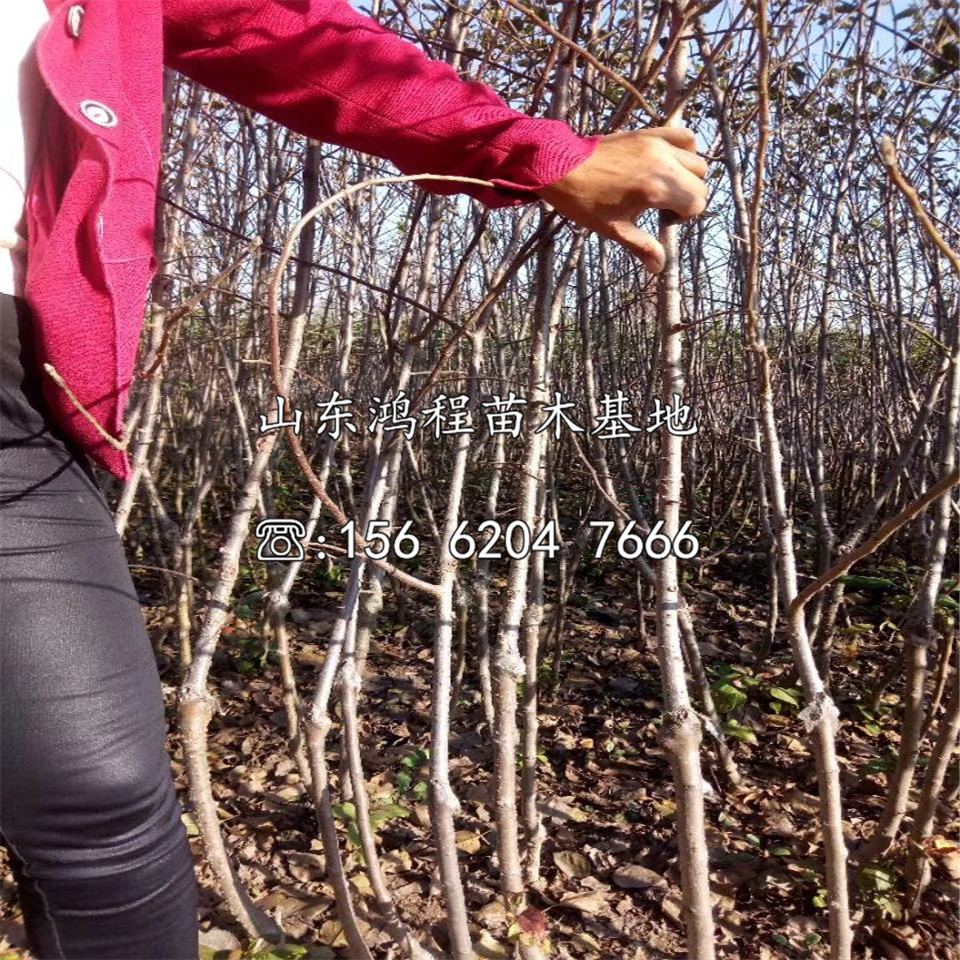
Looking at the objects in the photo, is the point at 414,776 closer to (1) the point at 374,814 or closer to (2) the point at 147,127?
(1) the point at 374,814

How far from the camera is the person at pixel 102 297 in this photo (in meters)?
0.83

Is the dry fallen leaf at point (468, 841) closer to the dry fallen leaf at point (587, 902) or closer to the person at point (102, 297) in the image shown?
the dry fallen leaf at point (587, 902)

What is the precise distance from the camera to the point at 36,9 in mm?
839

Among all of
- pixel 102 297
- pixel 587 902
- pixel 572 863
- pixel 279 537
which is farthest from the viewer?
pixel 572 863

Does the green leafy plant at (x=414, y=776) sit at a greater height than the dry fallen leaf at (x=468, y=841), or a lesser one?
greater

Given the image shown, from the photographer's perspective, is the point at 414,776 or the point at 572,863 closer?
the point at 572,863

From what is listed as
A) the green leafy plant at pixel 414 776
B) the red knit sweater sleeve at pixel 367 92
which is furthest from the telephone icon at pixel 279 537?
the green leafy plant at pixel 414 776

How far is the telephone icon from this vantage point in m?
1.33

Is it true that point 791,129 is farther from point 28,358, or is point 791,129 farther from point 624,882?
point 28,358

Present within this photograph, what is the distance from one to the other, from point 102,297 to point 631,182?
0.59m

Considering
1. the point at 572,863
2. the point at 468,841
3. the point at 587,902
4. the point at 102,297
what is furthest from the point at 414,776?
the point at 102,297

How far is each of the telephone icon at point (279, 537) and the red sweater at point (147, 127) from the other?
1.28ft

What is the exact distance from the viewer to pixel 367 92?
3.04 ft

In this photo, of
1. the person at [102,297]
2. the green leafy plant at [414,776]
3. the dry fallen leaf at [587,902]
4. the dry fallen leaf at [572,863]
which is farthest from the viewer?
the green leafy plant at [414,776]
